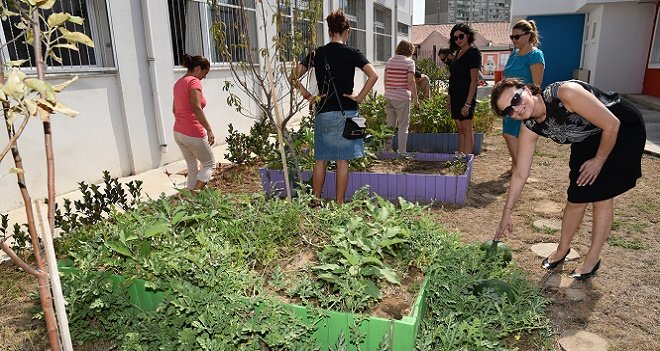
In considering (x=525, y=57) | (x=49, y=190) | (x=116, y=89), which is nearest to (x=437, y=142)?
(x=525, y=57)

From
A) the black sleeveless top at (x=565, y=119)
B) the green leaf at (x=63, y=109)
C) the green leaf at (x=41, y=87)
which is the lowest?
the black sleeveless top at (x=565, y=119)

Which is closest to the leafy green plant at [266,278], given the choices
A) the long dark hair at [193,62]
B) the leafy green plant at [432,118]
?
the long dark hair at [193,62]

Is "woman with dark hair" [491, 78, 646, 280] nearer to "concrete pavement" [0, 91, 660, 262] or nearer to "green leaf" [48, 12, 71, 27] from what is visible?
"green leaf" [48, 12, 71, 27]

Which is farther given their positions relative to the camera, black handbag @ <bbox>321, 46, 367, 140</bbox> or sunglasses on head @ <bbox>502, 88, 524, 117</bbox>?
black handbag @ <bbox>321, 46, 367, 140</bbox>

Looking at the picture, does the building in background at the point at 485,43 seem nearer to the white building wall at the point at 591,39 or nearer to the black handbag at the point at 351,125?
the white building wall at the point at 591,39

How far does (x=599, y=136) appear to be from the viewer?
109 inches

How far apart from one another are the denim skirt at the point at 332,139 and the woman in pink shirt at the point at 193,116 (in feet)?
3.72

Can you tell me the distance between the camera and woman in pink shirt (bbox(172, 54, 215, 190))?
14.2ft

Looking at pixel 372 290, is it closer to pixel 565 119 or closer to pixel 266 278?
pixel 266 278

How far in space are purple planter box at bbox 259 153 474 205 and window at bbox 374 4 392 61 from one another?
12.8 meters

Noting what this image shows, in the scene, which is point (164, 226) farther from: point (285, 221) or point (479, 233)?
point (479, 233)

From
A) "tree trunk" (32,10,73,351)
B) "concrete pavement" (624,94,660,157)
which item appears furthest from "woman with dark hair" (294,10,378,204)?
"concrete pavement" (624,94,660,157)

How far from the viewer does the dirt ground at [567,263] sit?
8.54 feet

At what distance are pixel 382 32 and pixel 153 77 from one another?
12989 mm
